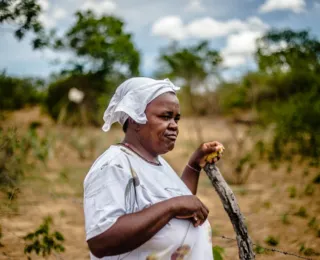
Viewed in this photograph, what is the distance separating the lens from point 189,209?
1.65m

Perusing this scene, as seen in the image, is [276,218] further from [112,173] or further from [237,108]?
[237,108]

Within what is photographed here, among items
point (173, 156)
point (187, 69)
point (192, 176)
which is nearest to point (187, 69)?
point (187, 69)

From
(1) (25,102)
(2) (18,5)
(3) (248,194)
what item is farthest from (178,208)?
(1) (25,102)

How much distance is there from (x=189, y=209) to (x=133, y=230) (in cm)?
30

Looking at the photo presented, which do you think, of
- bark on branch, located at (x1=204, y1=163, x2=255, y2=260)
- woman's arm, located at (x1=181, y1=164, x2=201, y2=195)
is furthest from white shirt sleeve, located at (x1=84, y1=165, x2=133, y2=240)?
woman's arm, located at (x1=181, y1=164, x2=201, y2=195)

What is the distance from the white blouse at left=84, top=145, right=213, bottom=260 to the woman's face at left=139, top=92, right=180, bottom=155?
0.10 meters

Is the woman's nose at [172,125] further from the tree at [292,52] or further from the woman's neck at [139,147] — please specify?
the tree at [292,52]

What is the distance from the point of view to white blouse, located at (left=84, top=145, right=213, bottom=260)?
1.48 meters

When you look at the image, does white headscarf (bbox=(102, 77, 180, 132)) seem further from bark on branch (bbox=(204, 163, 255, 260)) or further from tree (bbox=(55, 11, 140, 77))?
tree (bbox=(55, 11, 140, 77))

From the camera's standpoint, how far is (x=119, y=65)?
286 inches

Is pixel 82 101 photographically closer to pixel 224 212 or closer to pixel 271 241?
pixel 224 212

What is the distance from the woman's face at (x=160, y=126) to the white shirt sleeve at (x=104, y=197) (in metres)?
0.28

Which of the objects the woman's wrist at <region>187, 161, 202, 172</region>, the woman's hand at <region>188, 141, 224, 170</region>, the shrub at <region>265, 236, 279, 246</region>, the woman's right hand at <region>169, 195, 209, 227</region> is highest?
the woman's hand at <region>188, 141, 224, 170</region>

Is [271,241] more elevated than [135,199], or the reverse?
[135,199]
